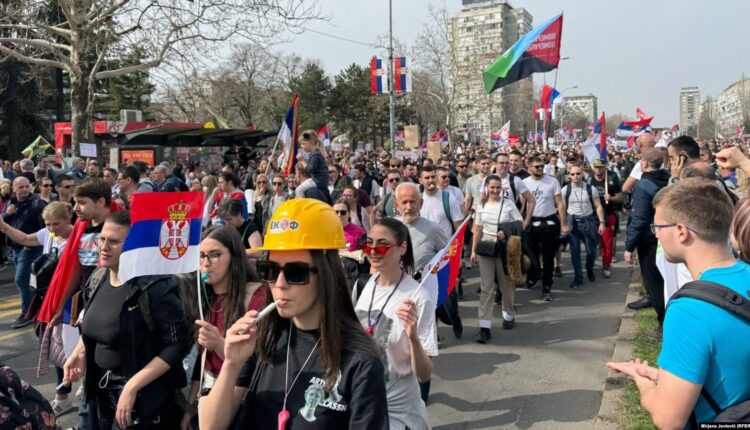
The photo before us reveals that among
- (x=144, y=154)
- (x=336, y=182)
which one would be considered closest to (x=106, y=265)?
(x=336, y=182)

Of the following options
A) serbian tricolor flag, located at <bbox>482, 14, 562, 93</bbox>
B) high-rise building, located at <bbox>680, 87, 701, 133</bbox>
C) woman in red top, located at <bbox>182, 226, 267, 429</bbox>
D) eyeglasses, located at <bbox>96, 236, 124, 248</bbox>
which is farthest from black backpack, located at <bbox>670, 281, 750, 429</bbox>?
high-rise building, located at <bbox>680, 87, 701, 133</bbox>

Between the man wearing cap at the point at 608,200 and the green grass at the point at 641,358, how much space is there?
2.92m

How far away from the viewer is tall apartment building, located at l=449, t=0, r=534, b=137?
113ft

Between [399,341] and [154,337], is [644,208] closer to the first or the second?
[399,341]

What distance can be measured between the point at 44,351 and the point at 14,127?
37.7 m

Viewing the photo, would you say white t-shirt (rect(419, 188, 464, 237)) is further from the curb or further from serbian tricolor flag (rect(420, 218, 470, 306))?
serbian tricolor flag (rect(420, 218, 470, 306))

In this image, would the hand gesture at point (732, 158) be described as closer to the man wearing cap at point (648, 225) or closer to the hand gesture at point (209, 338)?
the man wearing cap at point (648, 225)

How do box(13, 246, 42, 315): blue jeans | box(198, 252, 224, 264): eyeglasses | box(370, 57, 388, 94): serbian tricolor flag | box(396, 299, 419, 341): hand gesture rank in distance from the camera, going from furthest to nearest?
box(370, 57, 388, 94): serbian tricolor flag < box(13, 246, 42, 315): blue jeans < box(198, 252, 224, 264): eyeglasses < box(396, 299, 419, 341): hand gesture

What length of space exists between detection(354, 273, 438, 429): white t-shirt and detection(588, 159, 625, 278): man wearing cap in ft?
24.9

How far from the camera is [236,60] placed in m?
54.8

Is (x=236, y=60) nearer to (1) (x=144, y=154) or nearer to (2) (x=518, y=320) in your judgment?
(1) (x=144, y=154)

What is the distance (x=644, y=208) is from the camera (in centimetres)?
640

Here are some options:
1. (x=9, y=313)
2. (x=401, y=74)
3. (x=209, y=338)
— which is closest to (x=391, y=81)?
(x=401, y=74)

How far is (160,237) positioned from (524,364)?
4.07m
